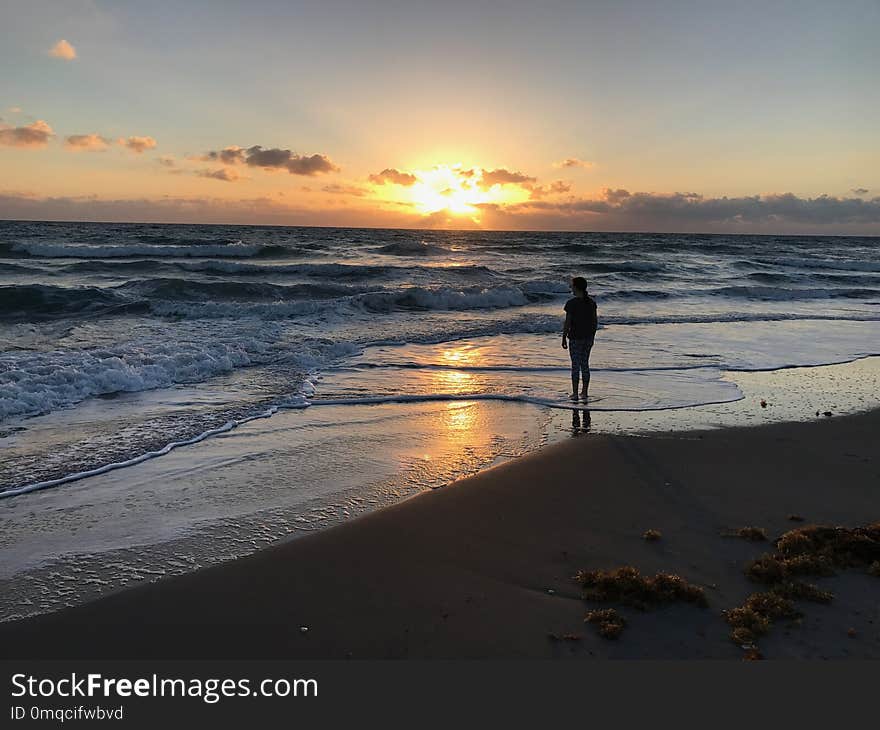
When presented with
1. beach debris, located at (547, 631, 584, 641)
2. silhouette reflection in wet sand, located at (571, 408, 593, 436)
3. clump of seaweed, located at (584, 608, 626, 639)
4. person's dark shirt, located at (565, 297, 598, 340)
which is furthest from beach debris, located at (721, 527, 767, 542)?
person's dark shirt, located at (565, 297, 598, 340)

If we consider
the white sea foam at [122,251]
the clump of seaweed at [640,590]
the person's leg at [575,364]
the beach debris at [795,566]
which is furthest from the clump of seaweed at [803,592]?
the white sea foam at [122,251]

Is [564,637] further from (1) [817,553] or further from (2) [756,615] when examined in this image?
(1) [817,553]

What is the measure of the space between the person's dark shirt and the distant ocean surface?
104 centimetres

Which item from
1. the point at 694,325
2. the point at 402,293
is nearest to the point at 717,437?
the point at 694,325

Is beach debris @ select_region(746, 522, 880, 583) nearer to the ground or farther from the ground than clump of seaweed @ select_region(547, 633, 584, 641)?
farther from the ground

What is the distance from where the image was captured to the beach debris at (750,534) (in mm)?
4922

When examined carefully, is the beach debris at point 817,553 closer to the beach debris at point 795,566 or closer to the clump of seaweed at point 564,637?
the beach debris at point 795,566

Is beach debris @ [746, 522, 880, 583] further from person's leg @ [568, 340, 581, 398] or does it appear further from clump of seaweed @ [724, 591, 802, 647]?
person's leg @ [568, 340, 581, 398]

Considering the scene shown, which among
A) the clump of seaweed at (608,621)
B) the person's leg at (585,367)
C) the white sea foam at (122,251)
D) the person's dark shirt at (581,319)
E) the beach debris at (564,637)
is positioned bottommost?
the beach debris at (564,637)

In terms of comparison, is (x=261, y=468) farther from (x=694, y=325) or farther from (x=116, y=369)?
(x=694, y=325)

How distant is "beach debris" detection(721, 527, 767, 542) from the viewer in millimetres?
4922

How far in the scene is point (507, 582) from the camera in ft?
14.0

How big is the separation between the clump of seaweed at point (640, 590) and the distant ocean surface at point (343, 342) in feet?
17.1

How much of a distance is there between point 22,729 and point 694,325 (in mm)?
18799
